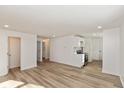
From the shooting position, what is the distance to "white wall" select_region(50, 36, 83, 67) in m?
6.22

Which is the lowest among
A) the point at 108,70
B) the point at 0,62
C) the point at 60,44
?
the point at 108,70

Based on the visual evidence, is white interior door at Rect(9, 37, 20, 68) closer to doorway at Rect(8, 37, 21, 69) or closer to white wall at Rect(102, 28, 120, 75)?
doorway at Rect(8, 37, 21, 69)

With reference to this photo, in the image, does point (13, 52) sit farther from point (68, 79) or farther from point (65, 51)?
point (68, 79)

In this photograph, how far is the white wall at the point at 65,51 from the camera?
20.4 feet

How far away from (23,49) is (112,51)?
15.2 ft

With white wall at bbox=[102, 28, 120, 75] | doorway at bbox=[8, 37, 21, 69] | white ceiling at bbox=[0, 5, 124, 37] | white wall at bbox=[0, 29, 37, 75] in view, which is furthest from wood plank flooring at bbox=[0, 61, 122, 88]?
white ceiling at bbox=[0, 5, 124, 37]

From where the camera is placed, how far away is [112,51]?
4.18 m

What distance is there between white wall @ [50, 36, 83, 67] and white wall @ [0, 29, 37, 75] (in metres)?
2.20

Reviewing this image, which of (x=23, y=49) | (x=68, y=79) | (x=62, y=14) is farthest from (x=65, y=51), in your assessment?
(x=62, y=14)

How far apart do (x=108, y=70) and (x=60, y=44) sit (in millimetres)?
4033

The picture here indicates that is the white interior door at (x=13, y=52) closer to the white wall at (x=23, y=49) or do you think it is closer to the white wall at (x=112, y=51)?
the white wall at (x=23, y=49)
